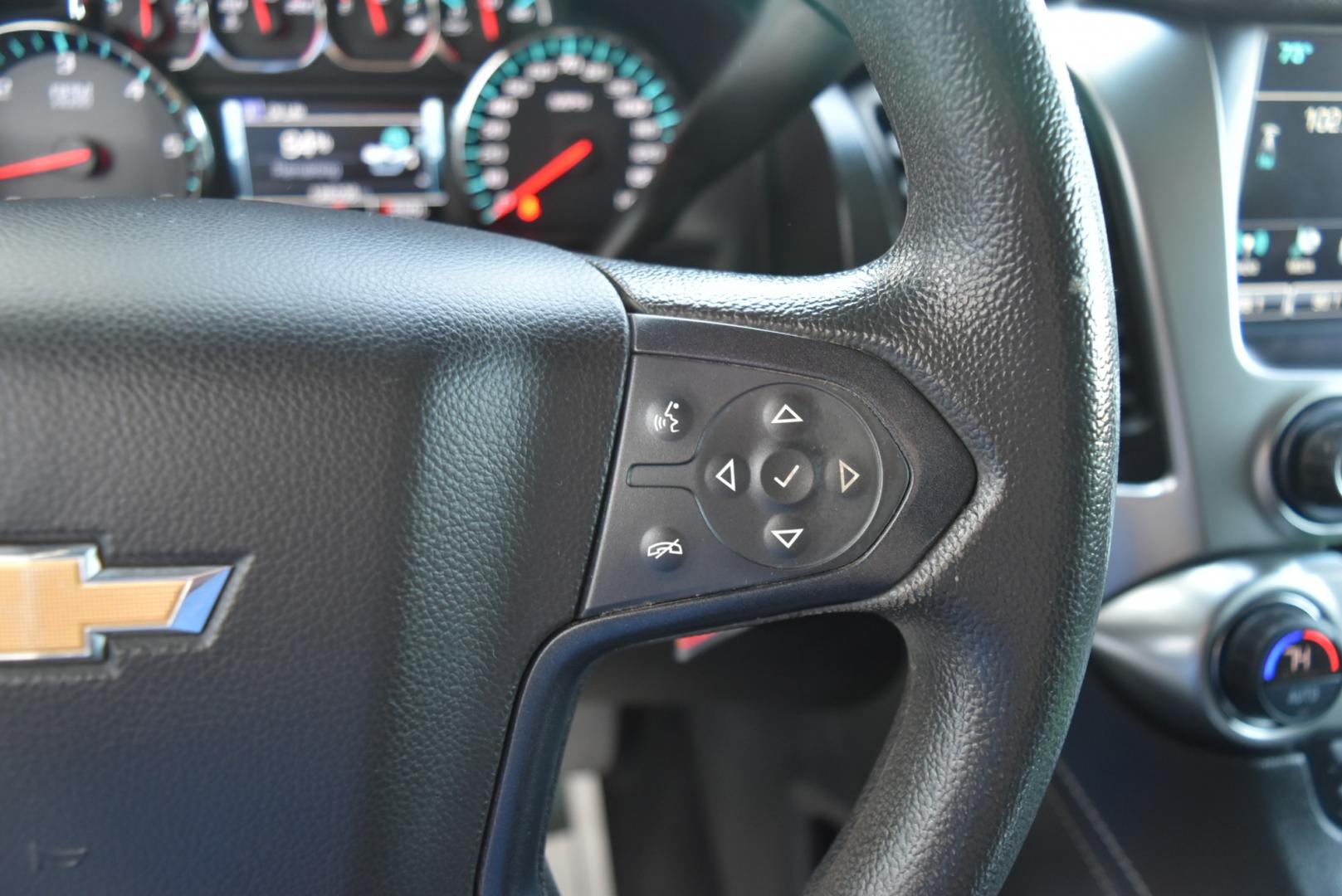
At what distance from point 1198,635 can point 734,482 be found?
0.44 meters

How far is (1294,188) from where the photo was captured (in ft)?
3.16

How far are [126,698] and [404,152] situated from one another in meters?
0.81

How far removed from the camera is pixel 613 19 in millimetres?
1224

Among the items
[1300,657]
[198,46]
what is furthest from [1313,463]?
[198,46]

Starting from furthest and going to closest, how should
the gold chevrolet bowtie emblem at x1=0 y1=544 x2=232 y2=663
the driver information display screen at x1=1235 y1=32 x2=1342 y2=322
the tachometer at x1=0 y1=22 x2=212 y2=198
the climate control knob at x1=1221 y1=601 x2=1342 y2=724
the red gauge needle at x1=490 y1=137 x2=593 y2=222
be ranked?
the red gauge needle at x1=490 y1=137 x2=593 y2=222, the tachometer at x1=0 y1=22 x2=212 y2=198, the driver information display screen at x1=1235 y1=32 x2=1342 y2=322, the climate control knob at x1=1221 y1=601 x2=1342 y2=724, the gold chevrolet bowtie emblem at x1=0 y1=544 x2=232 y2=663

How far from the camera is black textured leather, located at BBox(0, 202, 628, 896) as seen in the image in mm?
476

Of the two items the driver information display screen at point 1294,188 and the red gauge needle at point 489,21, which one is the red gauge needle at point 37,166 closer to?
the red gauge needle at point 489,21

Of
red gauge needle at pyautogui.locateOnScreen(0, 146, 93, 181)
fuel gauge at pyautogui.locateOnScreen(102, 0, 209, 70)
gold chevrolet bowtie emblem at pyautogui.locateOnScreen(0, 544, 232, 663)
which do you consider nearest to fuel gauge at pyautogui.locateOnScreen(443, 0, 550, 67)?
fuel gauge at pyautogui.locateOnScreen(102, 0, 209, 70)

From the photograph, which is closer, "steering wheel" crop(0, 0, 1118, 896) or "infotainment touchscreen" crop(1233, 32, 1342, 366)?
"steering wheel" crop(0, 0, 1118, 896)

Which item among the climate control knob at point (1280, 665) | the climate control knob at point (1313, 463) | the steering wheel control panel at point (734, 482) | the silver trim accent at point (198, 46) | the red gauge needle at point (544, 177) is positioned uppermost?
the silver trim accent at point (198, 46)

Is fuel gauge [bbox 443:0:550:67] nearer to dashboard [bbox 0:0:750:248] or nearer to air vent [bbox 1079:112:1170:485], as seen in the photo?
dashboard [bbox 0:0:750:248]

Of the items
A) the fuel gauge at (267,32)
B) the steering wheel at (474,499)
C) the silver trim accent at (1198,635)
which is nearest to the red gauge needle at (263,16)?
the fuel gauge at (267,32)

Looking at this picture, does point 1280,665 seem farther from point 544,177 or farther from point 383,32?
point 383,32

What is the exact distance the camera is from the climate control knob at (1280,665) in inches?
32.0
